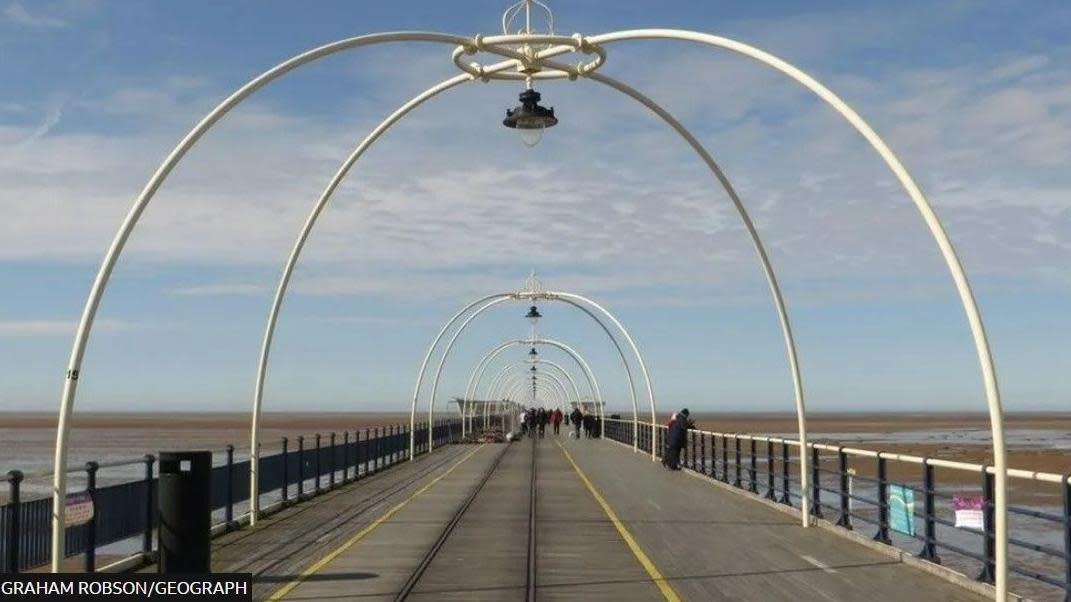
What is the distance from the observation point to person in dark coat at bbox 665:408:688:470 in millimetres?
34031

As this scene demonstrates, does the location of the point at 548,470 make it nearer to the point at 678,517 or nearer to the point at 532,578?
the point at 678,517

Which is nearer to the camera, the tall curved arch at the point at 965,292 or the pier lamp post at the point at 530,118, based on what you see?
the tall curved arch at the point at 965,292

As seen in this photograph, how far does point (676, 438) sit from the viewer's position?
113 ft

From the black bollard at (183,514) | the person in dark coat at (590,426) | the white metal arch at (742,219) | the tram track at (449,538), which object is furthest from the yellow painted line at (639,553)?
the person in dark coat at (590,426)

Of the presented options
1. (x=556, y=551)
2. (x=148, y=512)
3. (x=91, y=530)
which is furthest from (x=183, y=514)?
(x=556, y=551)

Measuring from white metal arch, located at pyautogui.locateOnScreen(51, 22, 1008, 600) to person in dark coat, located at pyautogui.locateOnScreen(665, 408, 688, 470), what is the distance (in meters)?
19.6

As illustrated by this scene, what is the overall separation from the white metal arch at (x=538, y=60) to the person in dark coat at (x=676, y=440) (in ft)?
64.4

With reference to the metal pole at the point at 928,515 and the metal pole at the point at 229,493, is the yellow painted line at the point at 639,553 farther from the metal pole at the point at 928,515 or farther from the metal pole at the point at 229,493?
the metal pole at the point at 229,493

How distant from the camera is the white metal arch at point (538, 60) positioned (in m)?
11.3

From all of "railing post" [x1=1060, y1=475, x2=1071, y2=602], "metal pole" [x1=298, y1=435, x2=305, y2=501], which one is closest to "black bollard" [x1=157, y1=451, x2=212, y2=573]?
"railing post" [x1=1060, y1=475, x2=1071, y2=602]

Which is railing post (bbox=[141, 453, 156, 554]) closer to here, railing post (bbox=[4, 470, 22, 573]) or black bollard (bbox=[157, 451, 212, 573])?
black bollard (bbox=[157, 451, 212, 573])

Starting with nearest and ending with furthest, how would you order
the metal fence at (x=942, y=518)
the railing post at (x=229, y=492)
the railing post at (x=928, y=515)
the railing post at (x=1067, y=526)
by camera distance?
the railing post at (x=1067, y=526)
the metal fence at (x=942, y=518)
the railing post at (x=928, y=515)
the railing post at (x=229, y=492)

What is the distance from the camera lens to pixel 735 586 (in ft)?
41.5

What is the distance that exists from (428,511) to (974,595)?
36.4ft
